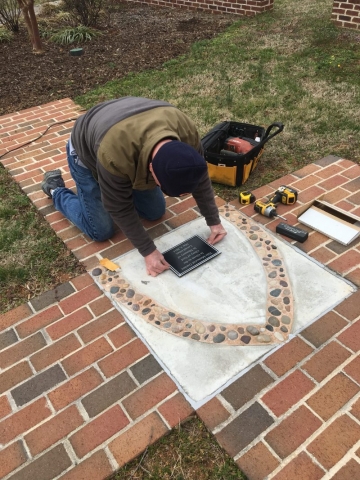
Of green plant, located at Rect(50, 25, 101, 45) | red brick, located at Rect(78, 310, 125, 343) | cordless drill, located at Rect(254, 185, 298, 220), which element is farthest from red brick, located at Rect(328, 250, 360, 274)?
green plant, located at Rect(50, 25, 101, 45)

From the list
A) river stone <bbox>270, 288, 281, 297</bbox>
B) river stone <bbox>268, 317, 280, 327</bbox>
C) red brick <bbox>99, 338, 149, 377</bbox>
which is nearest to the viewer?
red brick <bbox>99, 338, 149, 377</bbox>

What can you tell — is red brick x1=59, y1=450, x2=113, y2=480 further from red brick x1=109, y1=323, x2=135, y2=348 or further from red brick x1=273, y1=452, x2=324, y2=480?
red brick x1=273, y1=452, x2=324, y2=480

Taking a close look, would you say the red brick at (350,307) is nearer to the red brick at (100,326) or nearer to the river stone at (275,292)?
the river stone at (275,292)

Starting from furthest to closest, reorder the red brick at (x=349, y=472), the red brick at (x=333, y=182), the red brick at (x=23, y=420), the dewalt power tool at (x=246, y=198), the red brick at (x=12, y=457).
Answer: the red brick at (x=333, y=182)
the dewalt power tool at (x=246, y=198)
the red brick at (x=23, y=420)
the red brick at (x=12, y=457)
the red brick at (x=349, y=472)

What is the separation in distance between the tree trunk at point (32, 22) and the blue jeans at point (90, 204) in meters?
4.09

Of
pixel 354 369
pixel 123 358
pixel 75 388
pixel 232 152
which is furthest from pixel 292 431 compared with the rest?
pixel 232 152

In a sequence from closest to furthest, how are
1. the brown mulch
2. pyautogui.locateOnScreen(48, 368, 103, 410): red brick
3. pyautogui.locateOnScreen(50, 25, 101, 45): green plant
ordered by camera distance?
pyautogui.locateOnScreen(48, 368, 103, 410): red brick, the brown mulch, pyautogui.locateOnScreen(50, 25, 101, 45): green plant

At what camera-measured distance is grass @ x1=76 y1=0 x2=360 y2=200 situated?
3.72 m

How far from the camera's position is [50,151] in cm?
402

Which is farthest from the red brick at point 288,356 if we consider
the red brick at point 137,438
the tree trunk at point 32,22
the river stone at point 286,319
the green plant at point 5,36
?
the green plant at point 5,36

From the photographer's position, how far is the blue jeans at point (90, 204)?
2.59 metres

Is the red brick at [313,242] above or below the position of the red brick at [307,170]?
below

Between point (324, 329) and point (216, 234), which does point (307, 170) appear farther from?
point (324, 329)

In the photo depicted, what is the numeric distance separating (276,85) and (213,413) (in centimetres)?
418
